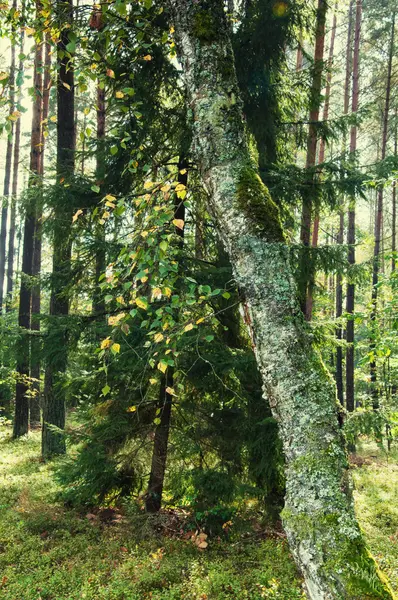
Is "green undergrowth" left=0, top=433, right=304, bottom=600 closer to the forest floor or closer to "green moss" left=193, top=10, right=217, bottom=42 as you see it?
the forest floor

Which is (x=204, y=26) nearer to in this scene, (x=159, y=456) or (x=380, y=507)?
(x=159, y=456)

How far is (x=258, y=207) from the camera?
232cm

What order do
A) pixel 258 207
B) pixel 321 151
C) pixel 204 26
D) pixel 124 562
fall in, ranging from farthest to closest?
1. pixel 321 151
2. pixel 124 562
3. pixel 204 26
4. pixel 258 207

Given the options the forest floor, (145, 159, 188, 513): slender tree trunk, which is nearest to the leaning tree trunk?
the forest floor

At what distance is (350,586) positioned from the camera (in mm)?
1783

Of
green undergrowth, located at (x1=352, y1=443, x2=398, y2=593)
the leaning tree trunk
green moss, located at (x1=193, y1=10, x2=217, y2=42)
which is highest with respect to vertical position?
green moss, located at (x1=193, y1=10, x2=217, y2=42)

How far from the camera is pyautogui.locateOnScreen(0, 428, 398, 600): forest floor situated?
5258 mm

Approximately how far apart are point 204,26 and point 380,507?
30.5ft

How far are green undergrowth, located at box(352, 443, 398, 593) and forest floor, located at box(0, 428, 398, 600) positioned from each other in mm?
27

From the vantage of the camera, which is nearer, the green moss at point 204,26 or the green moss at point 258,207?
the green moss at point 258,207

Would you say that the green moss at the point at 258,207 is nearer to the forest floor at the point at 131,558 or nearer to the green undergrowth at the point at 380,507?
the forest floor at the point at 131,558

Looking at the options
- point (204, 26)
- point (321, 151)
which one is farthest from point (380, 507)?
point (321, 151)

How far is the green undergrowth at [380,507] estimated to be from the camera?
20.7 feet

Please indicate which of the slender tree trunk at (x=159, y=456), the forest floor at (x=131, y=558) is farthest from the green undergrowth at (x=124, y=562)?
the slender tree trunk at (x=159, y=456)
